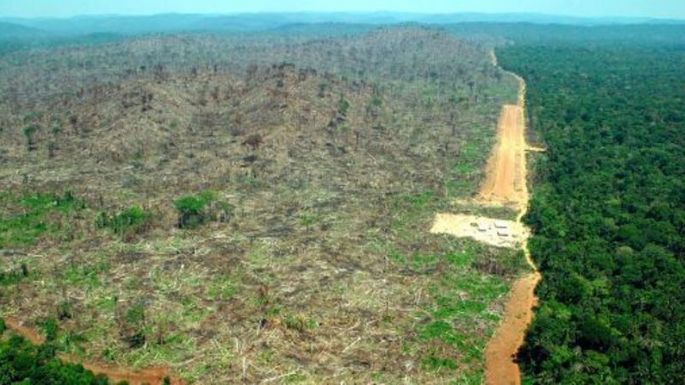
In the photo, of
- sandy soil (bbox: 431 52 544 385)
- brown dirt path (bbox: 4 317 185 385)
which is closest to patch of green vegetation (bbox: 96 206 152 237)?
brown dirt path (bbox: 4 317 185 385)

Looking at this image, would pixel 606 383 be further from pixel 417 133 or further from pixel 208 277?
pixel 417 133

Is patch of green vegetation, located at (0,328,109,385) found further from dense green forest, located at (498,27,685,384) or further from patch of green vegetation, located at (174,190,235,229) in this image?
dense green forest, located at (498,27,685,384)

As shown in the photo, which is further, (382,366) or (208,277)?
(208,277)

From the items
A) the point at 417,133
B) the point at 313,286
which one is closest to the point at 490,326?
the point at 313,286

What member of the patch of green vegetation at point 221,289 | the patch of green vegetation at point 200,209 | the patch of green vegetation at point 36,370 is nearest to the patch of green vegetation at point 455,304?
the patch of green vegetation at point 221,289

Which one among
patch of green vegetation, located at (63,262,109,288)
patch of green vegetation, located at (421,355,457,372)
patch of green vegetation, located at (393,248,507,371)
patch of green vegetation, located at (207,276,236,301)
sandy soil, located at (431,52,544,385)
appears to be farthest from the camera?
patch of green vegetation, located at (63,262,109,288)

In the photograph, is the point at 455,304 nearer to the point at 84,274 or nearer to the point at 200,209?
the point at 200,209

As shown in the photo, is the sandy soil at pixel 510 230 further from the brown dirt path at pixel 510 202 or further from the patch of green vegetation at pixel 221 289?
the patch of green vegetation at pixel 221 289
